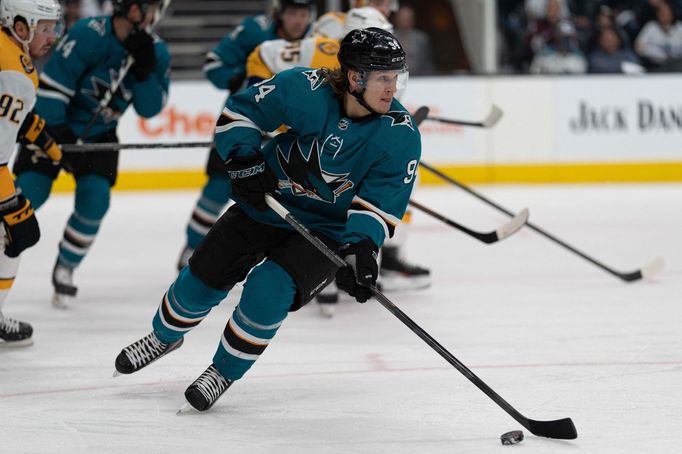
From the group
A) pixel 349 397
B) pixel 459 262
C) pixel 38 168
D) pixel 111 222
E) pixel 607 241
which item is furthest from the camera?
pixel 111 222

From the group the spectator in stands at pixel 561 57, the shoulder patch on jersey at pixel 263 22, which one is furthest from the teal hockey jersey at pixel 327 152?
the spectator in stands at pixel 561 57

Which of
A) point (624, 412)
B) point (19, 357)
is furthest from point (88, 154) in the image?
point (624, 412)

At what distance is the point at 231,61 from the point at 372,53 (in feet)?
7.12

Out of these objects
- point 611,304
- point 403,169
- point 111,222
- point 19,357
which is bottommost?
point 111,222

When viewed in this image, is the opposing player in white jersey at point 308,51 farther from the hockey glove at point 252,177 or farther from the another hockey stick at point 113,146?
the hockey glove at point 252,177

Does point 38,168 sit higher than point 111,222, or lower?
higher

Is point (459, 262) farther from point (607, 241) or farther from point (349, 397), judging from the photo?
point (349, 397)

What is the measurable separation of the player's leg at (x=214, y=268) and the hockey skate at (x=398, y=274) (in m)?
1.66

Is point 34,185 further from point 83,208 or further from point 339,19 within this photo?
point 339,19

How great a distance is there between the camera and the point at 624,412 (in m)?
2.70

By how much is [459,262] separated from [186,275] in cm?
240

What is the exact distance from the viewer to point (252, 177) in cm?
272

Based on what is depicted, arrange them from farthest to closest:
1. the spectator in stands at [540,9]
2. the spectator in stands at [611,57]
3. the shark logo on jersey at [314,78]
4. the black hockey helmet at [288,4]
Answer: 1. the spectator in stands at [540,9]
2. the spectator in stands at [611,57]
3. the black hockey helmet at [288,4]
4. the shark logo on jersey at [314,78]

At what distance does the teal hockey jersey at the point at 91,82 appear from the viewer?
3992 mm
